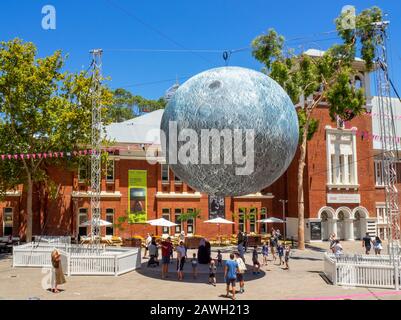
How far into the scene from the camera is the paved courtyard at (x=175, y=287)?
48.6ft

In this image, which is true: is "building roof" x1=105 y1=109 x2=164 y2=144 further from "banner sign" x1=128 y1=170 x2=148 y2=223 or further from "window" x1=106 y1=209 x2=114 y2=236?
"window" x1=106 y1=209 x2=114 y2=236

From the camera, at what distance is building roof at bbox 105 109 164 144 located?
124 ft

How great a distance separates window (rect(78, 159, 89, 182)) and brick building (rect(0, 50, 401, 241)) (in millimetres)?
111

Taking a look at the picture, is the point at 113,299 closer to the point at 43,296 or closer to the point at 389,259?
the point at 43,296

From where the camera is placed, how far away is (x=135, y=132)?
38906mm

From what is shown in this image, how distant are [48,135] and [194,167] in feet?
54.1

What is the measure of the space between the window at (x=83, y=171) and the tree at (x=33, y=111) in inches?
64.3

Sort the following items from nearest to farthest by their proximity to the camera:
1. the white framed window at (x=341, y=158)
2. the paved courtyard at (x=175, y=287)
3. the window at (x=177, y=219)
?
the paved courtyard at (x=175, y=287)
the window at (x=177, y=219)
the white framed window at (x=341, y=158)

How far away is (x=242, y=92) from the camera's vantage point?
48.5ft

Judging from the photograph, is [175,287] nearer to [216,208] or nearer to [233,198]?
[216,208]

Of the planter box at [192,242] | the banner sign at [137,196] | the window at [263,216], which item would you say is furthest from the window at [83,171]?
the window at [263,216]

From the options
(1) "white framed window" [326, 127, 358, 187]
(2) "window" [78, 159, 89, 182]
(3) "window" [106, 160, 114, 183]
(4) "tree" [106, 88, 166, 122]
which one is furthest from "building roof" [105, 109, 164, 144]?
(4) "tree" [106, 88, 166, 122]

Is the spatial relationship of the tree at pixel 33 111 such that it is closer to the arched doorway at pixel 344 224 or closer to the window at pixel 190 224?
the window at pixel 190 224
